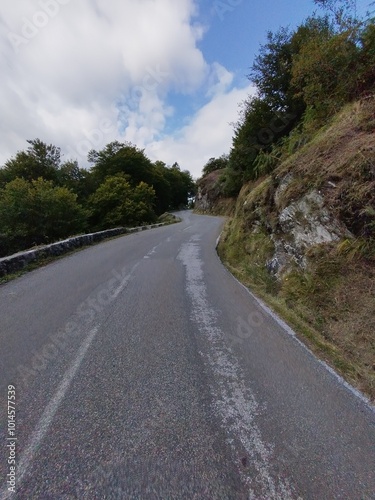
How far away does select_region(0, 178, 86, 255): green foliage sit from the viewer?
14383 mm

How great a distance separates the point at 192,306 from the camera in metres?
4.68

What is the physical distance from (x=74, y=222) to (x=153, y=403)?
1798 cm

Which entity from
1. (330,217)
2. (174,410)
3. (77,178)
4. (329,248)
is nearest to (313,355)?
(174,410)

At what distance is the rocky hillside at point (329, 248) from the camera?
3.44 metres

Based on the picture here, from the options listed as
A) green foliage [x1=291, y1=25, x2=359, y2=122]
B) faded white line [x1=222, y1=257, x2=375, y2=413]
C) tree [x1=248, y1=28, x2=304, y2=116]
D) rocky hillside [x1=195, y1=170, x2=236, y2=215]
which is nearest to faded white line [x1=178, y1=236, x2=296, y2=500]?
faded white line [x1=222, y1=257, x2=375, y2=413]

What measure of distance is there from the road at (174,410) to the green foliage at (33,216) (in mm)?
12103

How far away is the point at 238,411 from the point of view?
228 centimetres

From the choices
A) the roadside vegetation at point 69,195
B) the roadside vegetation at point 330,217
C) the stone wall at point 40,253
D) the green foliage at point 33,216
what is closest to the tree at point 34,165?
the roadside vegetation at point 69,195

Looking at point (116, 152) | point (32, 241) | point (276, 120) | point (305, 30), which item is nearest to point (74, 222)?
point (32, 241)

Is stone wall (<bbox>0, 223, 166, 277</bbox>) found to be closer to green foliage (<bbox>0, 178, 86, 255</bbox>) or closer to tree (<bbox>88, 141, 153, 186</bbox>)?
green foliage (<bbox>0, 178, 86, 255</bbox>)

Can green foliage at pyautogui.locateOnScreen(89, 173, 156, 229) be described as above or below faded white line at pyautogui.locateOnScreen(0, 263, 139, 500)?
above

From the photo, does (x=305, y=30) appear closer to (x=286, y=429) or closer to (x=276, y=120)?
(x=276, y=120)

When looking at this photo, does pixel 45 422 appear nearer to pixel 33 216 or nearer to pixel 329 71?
pixel 329 71

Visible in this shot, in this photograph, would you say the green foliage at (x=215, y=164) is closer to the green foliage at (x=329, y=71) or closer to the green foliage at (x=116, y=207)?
the green foliage at (x=116, y=207)
